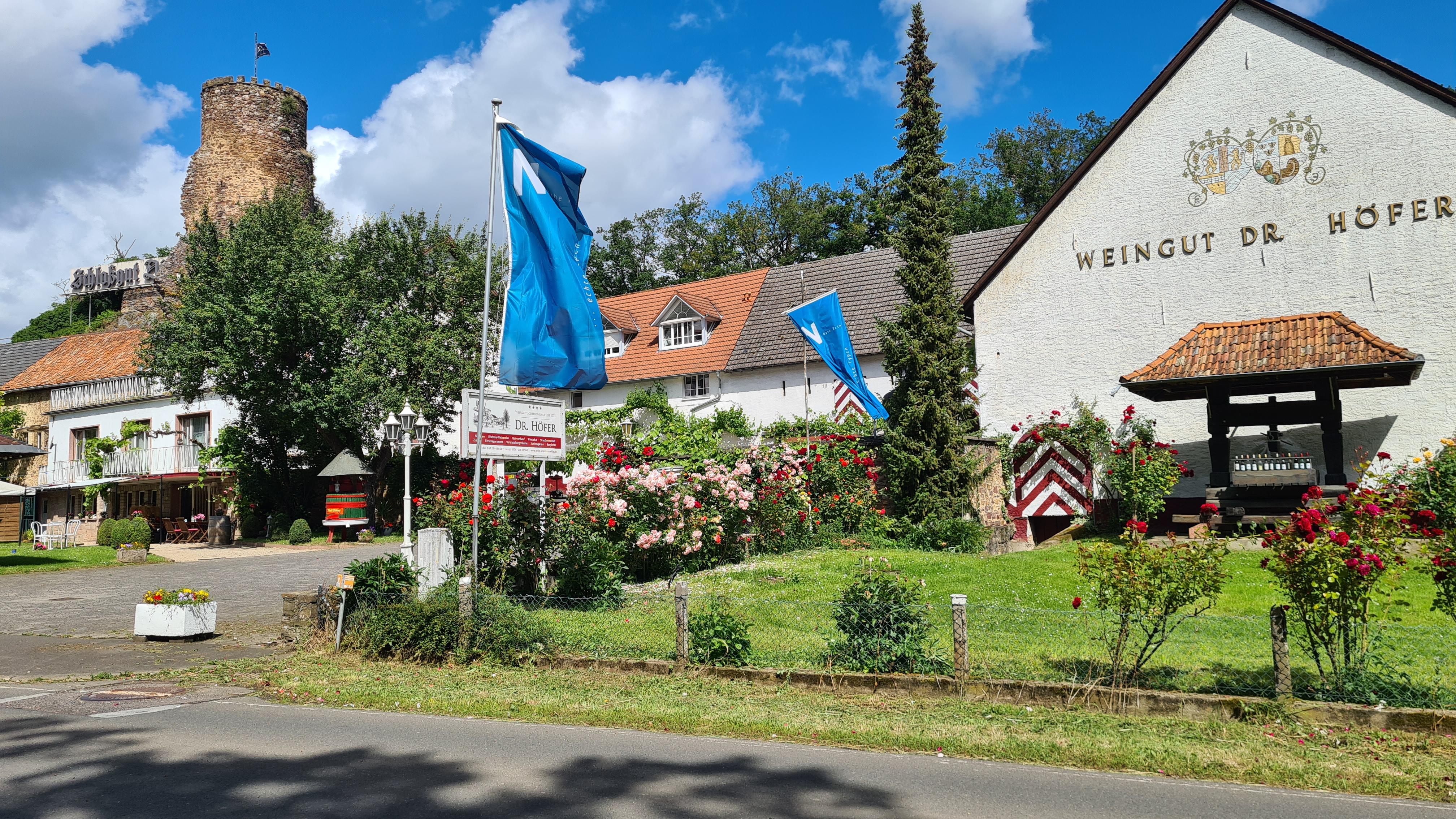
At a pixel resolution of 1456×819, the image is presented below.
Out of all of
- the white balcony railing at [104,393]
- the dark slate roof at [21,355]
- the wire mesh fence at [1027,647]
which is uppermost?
the dark slate roof at [21,355]

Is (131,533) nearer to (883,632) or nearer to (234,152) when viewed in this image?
(234,152)

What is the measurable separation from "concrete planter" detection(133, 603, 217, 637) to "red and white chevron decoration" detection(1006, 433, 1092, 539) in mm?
15903

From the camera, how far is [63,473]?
43625 mm

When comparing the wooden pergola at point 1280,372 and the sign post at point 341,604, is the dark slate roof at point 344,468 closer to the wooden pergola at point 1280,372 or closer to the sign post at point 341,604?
the sign post at point 341,604

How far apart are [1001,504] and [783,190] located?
3968 cm

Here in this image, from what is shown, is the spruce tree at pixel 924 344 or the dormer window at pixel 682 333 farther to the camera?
the dormer window at pixel 682 333

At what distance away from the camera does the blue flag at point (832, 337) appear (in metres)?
19.7

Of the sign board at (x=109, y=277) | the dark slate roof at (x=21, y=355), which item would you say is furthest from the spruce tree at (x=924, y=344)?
the sign board at (x=109, y=277)

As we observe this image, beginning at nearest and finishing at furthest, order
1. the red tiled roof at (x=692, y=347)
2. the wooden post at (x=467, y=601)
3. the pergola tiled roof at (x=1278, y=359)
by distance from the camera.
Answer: the wooden post at (x=467, y=601), the pergola tiled roof at (x=1278, y=359), the red tiled roof at (x=692, y=347)

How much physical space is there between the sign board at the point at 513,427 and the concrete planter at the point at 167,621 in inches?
179

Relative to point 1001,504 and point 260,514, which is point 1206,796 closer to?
point 1001,504

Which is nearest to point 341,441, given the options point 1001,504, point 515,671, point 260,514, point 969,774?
point 260,514

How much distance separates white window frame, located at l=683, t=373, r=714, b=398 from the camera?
3605 centimetres

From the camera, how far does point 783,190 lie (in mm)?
57844
